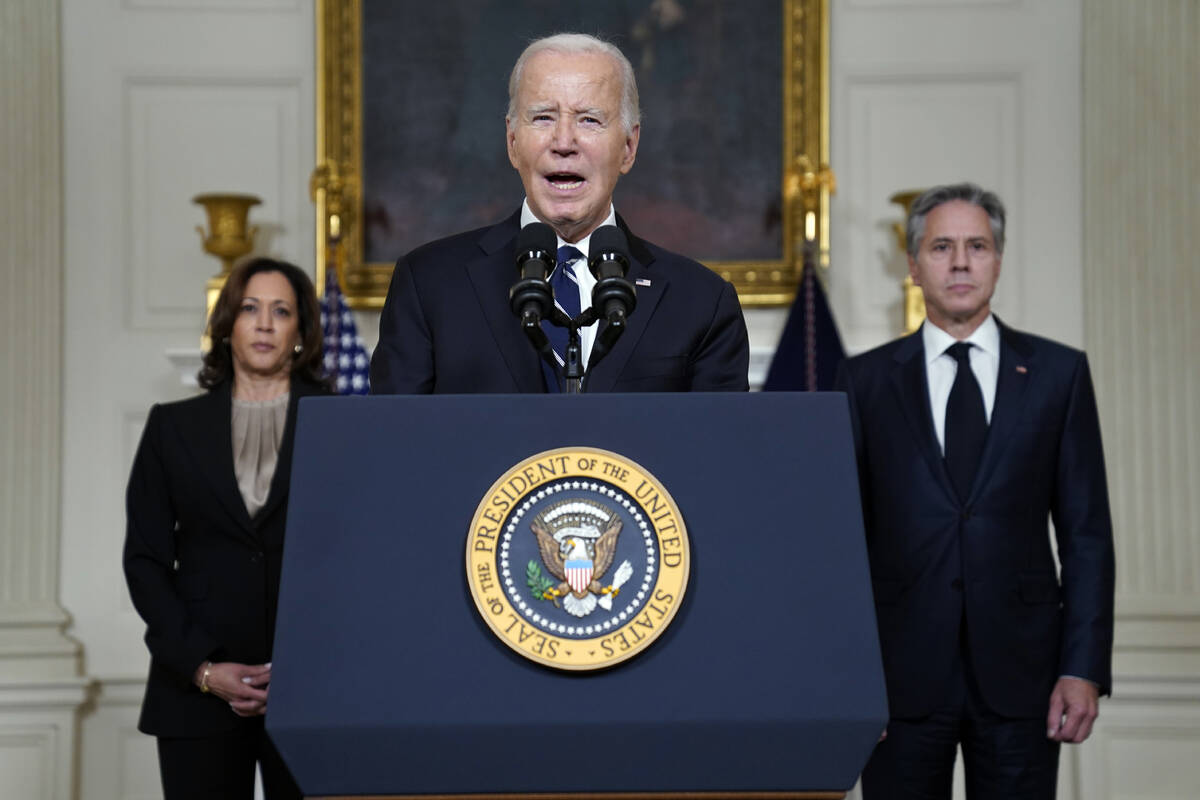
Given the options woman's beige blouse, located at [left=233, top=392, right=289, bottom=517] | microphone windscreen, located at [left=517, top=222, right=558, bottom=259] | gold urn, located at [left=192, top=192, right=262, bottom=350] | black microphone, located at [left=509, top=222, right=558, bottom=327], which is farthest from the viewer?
gold urn, located at [left=192, top=192, right=262, bottom=350]

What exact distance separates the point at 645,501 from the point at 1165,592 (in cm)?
444

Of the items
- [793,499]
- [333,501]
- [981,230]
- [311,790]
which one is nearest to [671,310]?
[793,499]

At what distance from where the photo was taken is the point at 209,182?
18.6 feet

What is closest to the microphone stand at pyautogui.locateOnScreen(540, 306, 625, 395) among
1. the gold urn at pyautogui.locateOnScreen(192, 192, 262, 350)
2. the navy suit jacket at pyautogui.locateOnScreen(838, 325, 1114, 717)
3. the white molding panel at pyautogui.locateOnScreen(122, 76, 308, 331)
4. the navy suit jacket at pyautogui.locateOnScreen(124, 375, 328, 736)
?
the navy suit jacket at pyautogui.locateOnScreen(838, 325, 1114, 717)

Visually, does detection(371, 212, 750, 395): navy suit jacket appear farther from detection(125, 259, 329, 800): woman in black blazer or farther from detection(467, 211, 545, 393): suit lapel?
detection(125, 259, 329, 800): woman in black blazer

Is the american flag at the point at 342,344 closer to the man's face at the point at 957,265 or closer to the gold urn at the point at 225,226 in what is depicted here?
the gold urn at the point at 225,226

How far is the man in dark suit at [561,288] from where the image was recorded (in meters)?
1.96

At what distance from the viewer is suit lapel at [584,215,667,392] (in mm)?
1941

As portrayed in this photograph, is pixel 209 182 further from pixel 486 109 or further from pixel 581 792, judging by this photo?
pixel 581 792

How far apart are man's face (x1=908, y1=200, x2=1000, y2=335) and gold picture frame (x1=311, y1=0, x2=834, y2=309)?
7.56 ft

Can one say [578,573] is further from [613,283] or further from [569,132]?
[569,132]

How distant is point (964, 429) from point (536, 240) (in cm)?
156

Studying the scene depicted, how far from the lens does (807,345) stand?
5434mm

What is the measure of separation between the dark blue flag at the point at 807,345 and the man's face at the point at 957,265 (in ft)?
6.81
